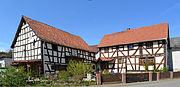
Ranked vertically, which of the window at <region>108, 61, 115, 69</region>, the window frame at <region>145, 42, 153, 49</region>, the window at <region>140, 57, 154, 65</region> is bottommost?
the window at <region>108, 61, 115, 69</region>

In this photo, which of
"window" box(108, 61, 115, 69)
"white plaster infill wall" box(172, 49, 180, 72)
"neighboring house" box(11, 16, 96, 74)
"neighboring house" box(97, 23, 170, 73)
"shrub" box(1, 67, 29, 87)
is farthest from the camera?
"white plaster infill wall" box(172, 49, 180, 72)

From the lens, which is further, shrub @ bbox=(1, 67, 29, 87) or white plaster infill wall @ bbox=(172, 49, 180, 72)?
white plaster infill wall @ bbox=(172, 49, 180, 72)

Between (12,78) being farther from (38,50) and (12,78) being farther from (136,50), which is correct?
(136,50)

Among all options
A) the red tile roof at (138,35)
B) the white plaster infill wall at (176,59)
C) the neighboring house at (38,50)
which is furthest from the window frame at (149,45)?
the neighboring house at (38,50)

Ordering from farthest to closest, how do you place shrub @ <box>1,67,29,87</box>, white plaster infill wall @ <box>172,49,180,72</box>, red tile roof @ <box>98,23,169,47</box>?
white plaster infill wall @ <box>172,49,180,72</box>, red tile roof @ <box>98,23,169,47</box>, shrub @ <box>1,67,29,87</box>

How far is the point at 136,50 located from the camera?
922 inches

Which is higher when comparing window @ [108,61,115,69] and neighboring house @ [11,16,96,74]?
neighboring house @ [11,16,96,74]

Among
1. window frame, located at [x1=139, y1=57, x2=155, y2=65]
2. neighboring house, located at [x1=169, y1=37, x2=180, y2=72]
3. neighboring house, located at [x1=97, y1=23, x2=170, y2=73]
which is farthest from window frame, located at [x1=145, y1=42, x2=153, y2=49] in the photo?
neighboring house, located at [x1=169, y1=37, x2=180, y2=72]

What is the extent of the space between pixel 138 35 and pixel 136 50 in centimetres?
298

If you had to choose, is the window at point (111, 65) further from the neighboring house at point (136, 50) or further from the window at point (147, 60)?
the window at point (147, 60)

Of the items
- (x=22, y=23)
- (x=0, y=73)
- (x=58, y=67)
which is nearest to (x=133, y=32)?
(x=58, y=67)

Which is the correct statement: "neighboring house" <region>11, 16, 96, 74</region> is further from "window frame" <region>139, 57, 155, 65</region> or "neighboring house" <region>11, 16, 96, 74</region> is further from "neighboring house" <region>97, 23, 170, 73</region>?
"window frame" <region>139, 57, 155, 65</region>

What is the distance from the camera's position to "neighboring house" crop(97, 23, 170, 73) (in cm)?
2128

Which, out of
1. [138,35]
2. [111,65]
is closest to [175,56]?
[138,35]
